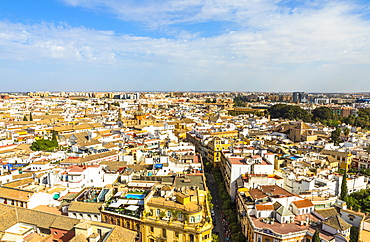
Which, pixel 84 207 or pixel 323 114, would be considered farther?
pixel 323 114

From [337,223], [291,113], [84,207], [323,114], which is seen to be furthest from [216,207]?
[323,114]

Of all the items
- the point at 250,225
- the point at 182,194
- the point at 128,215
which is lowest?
the point at 250,225

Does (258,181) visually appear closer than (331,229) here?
No

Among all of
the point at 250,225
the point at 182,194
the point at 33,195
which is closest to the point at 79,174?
the point at 33,195

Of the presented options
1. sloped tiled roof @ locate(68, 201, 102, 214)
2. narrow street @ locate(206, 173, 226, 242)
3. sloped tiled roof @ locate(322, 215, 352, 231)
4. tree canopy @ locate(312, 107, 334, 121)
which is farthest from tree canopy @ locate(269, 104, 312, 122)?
sloped tiled roof @ locate(68, 201, 102, 214)

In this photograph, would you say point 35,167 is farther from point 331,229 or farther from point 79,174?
point 331,229

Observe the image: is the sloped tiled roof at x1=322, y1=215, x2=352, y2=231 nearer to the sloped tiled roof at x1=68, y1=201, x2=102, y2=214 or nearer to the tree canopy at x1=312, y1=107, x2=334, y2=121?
the sloped tiled roof at x1=68, y1=201, x2=102, y2=214

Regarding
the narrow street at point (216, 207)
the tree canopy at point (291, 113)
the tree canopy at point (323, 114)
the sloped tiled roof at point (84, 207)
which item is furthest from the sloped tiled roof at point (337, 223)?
the tree canopy at point (323, 114)

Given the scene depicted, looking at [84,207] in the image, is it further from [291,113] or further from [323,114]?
[323,114]
